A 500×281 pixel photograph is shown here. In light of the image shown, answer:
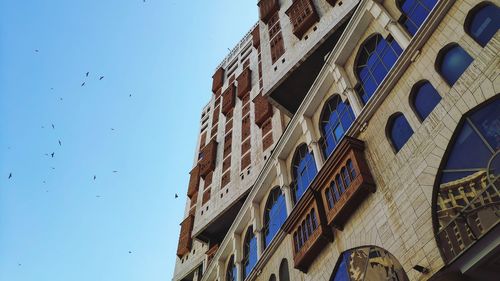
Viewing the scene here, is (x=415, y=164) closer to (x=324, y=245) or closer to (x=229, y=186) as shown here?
(x=324, y=245)

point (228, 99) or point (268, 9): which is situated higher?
point (228, 99)

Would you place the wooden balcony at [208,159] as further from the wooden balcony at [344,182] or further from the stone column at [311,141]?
the wooden balcony at [344,182]

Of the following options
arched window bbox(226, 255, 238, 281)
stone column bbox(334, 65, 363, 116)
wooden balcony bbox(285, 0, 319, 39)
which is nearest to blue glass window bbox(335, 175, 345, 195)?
stone column bbox(334, 65, 363, 116)

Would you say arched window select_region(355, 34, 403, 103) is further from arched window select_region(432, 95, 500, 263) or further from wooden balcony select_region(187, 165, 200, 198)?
wooden balcony select_region(187, 165, 200, 198)

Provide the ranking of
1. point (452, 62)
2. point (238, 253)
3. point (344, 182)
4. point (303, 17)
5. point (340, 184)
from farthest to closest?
point (303, 17), point (238, 253), point (340, 184), point (344, 182), point (452, 62)

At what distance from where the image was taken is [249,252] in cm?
1973

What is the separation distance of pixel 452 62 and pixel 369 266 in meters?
6.14

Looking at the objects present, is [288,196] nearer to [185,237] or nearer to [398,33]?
[398,33]

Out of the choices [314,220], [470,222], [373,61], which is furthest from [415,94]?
[314,220]

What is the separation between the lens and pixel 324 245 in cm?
1303

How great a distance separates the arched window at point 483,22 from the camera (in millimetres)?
9031

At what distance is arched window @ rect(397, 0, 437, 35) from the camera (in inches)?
475

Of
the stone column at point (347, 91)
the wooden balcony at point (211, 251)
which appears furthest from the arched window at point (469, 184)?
the wooden balcony at point (211, 251)

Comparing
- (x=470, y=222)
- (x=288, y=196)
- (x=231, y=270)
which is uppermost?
(x=288, y=196)
